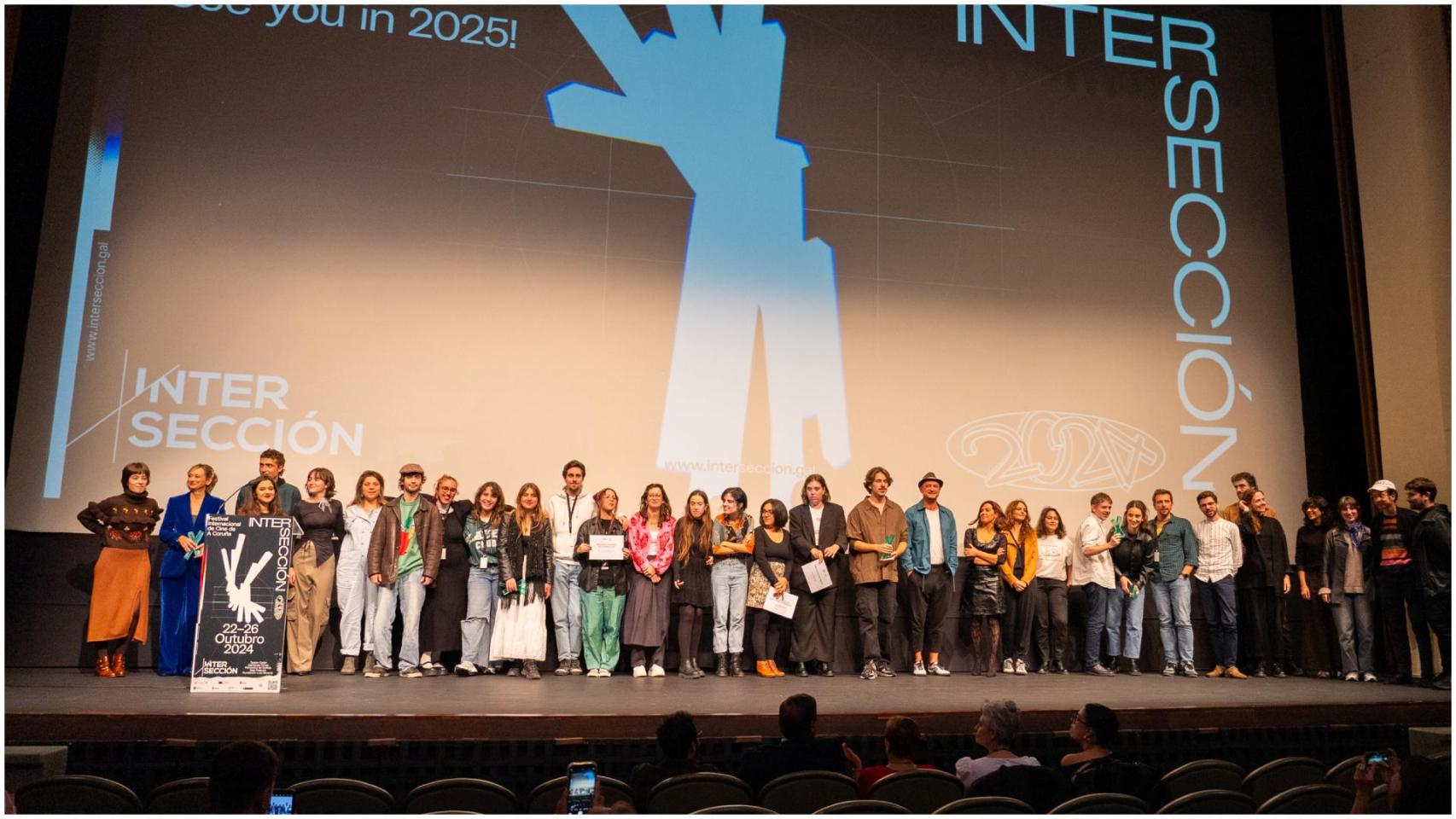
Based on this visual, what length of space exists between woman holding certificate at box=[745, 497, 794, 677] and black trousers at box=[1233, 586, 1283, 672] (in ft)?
11.5

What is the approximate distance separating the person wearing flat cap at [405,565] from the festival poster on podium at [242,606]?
3.74 feet

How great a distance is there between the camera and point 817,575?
7.28 m

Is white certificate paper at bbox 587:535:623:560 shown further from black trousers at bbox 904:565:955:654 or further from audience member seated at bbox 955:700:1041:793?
audience member seated at bbox 955:700:1041:793

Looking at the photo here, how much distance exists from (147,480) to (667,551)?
3205 mm

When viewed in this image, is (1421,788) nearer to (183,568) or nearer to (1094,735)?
(1094,735)

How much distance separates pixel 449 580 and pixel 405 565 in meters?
0.35

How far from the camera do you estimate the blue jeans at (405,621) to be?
6.73m

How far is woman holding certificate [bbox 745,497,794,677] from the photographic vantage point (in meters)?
7.27

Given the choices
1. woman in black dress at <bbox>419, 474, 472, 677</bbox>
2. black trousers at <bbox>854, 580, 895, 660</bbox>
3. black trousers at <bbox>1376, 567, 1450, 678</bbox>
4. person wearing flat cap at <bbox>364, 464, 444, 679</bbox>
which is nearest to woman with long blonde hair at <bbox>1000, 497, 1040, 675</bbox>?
black trousers at <bbox>854, 580, 895, 660</bbox>

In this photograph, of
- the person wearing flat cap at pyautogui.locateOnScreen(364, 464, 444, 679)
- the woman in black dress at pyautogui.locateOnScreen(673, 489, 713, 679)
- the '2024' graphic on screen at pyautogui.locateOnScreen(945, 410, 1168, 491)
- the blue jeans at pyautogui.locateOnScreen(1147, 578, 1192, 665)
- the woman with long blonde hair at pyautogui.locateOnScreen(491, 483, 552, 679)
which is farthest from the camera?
the '2024' graphic on screen at pyautogui.locateOnScreen(945, 410, 1168, 491)

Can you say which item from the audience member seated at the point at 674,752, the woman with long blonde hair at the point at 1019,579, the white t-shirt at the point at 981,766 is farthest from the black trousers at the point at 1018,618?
the audience member seated at the point at 674,752

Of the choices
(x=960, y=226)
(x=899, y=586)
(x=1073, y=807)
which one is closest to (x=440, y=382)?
(x=899, y=586)

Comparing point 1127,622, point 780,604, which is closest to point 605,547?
point 780,604

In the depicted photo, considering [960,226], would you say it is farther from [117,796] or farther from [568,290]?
[117,796]
